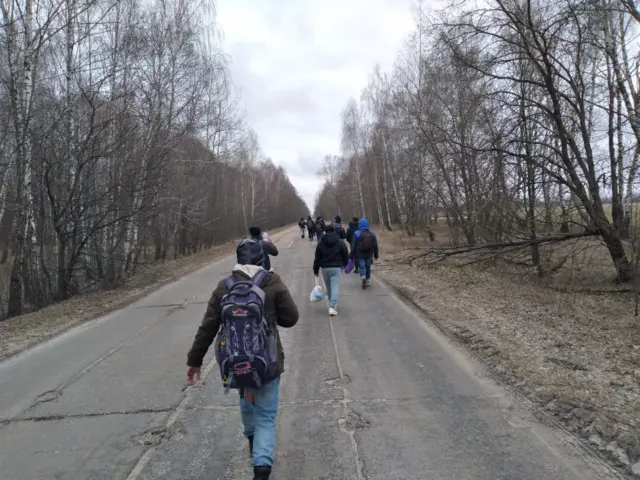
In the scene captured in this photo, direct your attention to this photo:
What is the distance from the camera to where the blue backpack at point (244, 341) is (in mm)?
2980

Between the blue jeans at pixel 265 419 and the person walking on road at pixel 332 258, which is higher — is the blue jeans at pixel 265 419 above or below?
below

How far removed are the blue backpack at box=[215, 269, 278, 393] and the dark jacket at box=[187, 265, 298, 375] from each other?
141mm

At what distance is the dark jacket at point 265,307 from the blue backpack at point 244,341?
141 mm

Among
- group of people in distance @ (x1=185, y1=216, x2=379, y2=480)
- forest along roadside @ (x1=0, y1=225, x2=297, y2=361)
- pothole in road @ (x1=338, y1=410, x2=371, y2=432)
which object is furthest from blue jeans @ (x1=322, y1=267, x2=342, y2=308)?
group of people in distance @ (x1=185, y1=216, x2=379, y2=480)

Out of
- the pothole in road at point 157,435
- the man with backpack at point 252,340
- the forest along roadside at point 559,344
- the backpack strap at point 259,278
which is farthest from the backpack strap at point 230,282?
the forest along roadside at point 559,344

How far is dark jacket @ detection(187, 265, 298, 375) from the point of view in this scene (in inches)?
127

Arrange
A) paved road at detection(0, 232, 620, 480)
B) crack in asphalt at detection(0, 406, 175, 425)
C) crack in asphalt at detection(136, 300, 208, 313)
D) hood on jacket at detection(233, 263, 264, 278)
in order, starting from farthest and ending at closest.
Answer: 1. crack in asphalt at detection(136, 300, 208, 313)
2. crack in asphalt at detection(0, 406, 175, 425)
3. paved road at detection(0, 232, 620, 480)
4. hood on jacket at detection(233, 263, 264, 278)

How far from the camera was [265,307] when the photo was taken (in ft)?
10.6

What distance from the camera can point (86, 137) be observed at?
12.0 metres

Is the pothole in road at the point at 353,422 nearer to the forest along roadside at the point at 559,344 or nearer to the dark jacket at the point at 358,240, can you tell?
the forest along roadside at the point at 559,344

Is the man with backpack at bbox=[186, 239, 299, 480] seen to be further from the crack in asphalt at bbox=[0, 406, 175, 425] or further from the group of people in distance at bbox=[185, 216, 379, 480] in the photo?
the crack in asphalt at bbox=[0, 406, 175, 425]

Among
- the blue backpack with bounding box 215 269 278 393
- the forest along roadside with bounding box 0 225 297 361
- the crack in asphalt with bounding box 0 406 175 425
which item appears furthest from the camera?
the forest along roadside with bounding box 0 225 297 361

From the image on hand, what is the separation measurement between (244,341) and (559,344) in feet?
16.6

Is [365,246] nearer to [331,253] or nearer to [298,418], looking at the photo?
[331,253]
